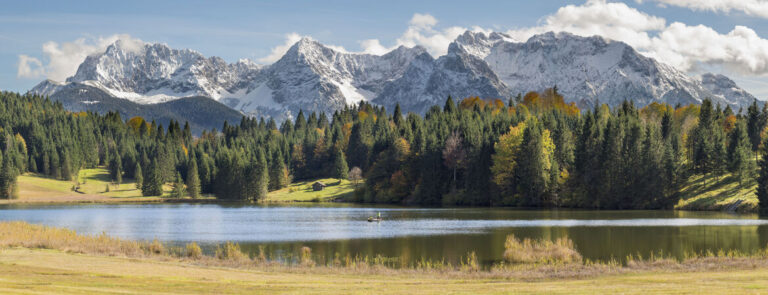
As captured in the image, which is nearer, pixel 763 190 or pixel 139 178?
pixel 763 190

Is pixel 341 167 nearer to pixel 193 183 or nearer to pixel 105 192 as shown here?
pixel 193 183

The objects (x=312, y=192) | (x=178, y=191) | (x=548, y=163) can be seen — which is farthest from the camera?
(x=178, y=191)

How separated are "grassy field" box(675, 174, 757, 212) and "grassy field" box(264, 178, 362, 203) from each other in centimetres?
7399

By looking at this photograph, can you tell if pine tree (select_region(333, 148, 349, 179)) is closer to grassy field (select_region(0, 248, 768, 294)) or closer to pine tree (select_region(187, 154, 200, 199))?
pine tree (select_region(187, 154, 200, 199))

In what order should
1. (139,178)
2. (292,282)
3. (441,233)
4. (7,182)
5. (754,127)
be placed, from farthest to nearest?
(139,178) → (7,182) → (754,127) → (441,233) → (292,282)

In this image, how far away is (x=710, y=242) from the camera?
176 feet

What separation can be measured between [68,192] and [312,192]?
6631cm

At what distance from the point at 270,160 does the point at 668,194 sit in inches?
4334

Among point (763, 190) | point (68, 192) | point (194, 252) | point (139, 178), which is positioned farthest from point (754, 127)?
point (68, 192)

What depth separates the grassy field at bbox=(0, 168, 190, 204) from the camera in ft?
543

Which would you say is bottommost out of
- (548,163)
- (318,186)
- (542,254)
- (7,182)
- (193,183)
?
(542,254)

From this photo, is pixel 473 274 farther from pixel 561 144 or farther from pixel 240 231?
pixel 561 144

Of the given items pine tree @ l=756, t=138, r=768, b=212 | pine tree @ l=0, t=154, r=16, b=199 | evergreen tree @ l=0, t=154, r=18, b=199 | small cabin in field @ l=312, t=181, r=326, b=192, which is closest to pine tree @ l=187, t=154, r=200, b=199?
small cabin in field @ l=312, t=181, r=326, b=192

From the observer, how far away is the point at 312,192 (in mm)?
166875
